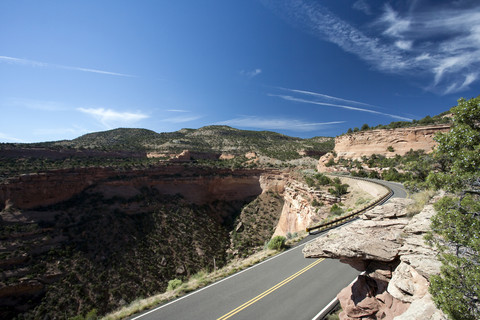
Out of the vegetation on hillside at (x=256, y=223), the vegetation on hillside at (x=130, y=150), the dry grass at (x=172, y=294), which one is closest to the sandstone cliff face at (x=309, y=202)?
the vegetation on hillside at (x=256, y=223)

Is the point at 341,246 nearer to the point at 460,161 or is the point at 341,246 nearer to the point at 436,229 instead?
the point at 436,229

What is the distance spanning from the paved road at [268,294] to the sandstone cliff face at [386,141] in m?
38.1

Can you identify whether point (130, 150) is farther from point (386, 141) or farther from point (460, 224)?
point (386, 141)

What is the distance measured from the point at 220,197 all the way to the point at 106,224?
21138 millimetres

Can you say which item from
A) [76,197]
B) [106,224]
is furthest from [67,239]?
[76,197]

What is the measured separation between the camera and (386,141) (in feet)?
145

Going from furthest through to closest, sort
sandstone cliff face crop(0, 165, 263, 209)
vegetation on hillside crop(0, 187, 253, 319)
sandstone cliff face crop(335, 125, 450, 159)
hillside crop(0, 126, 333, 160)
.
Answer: hillside crop(0, 126, 333, 160) < sandstone cliff face crop(335, 125, 450, 159) < sandstone cliff face crop(0, 165, 263, 209) < vegetation on hillside crop(0, 187, 253, 319)

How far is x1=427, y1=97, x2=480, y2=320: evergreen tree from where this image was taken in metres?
4.23

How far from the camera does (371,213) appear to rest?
8984 mm

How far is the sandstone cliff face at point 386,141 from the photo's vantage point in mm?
38534

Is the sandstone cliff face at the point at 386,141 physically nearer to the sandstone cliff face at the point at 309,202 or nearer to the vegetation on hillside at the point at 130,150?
the vegetation on hillside at the point at 130,150

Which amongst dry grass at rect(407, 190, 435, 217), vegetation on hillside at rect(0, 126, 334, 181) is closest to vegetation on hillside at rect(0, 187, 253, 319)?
vegetation on hillside at rect(0, 126, 334, 181)

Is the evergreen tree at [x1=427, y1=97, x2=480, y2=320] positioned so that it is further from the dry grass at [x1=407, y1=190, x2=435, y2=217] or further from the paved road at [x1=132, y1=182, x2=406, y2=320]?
the paved road at [x1=132, y1=182, x2=406, y2=320]

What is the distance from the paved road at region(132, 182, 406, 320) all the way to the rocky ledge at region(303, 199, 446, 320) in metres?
1.28
